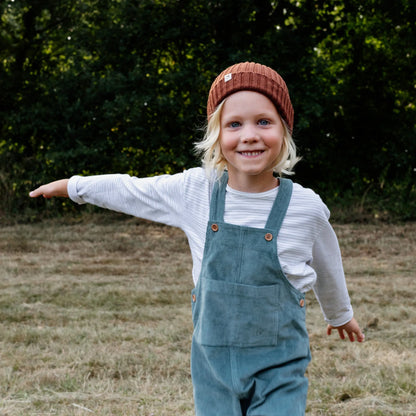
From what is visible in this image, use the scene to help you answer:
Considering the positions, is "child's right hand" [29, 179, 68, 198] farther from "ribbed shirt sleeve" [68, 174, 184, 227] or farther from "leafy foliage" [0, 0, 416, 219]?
"leafy foliage" [0, 0, 416, 219]

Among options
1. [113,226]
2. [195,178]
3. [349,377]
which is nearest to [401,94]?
[113,226]

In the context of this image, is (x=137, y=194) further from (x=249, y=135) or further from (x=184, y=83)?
(x=184, y=83)

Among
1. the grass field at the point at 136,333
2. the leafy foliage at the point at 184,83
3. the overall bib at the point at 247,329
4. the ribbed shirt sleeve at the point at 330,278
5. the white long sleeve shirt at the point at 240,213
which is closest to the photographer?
the overall bib at the point at 247,329

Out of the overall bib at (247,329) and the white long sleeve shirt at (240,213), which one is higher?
the white long sleeve shirt at (240,213)

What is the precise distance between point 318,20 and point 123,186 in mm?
9508

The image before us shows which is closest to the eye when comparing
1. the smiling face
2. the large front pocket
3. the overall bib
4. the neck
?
the smiling face

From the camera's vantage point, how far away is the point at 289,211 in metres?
1.97

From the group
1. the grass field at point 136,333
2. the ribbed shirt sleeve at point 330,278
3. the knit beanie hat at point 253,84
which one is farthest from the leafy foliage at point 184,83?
the knit beanie hat at point 253,84

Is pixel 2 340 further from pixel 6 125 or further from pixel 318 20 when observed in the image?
pixel 318 20

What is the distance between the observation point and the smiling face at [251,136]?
1.96m

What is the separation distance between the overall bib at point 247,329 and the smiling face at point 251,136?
180mm

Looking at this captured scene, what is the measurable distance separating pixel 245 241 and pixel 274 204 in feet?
0.53

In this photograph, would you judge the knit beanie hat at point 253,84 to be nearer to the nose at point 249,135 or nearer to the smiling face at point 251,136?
the smiling face at point 251,136

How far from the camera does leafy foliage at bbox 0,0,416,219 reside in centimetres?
1008
